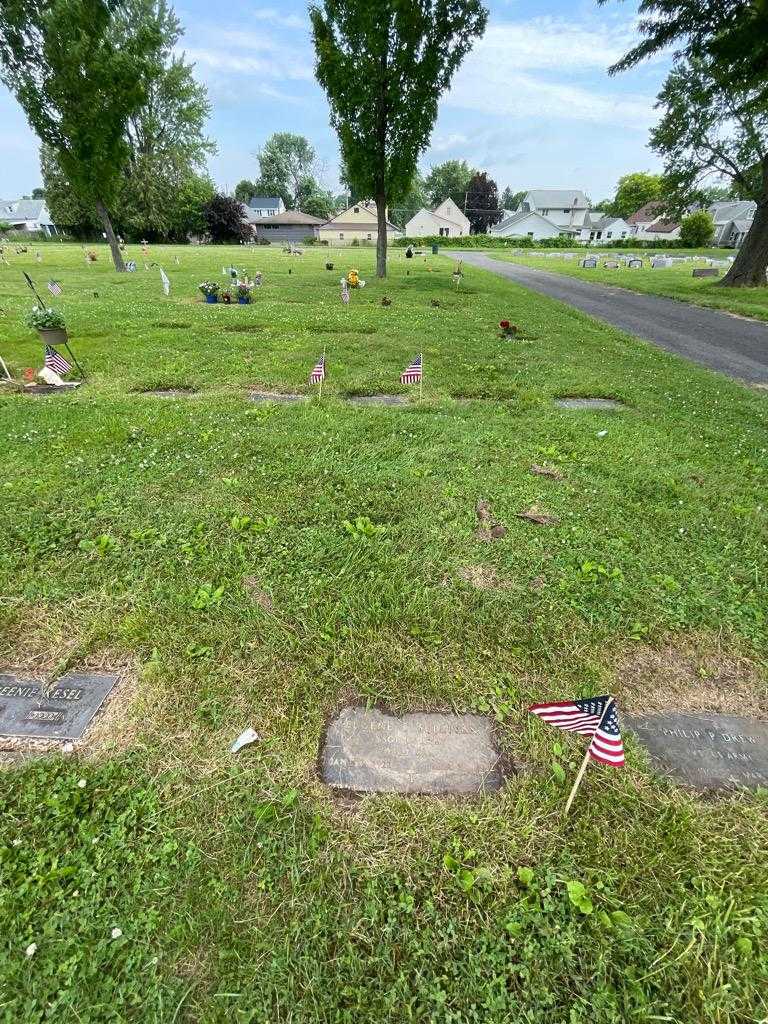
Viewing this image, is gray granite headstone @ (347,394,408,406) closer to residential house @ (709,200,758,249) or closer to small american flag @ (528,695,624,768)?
small american flag @ (528,695,624,768)

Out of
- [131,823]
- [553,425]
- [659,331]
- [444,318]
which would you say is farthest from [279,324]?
[131,823]

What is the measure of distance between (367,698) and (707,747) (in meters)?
1.60

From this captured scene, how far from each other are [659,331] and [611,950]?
13070 mm

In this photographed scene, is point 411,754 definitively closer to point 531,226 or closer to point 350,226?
point 350,226

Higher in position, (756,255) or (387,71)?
(387,71)

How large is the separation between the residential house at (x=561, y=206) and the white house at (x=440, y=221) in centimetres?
1374

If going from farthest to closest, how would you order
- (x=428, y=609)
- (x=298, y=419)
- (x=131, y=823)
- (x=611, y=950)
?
(x=298, y=419), (x=428, y=609), (x=131, y=823), (x=611, y=950)

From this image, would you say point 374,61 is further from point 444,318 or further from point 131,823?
point 131,823

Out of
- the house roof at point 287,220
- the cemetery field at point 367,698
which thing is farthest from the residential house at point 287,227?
the cemetery field at point 367,698

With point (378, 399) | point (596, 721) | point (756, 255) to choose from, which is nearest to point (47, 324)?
point (378, 399)

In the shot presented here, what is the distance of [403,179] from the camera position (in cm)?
1675

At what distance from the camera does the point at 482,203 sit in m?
91.0

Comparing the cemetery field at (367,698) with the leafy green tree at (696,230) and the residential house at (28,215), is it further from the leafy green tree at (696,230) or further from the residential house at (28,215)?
the residential house at (28,215)

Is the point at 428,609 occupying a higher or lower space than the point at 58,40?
lower
